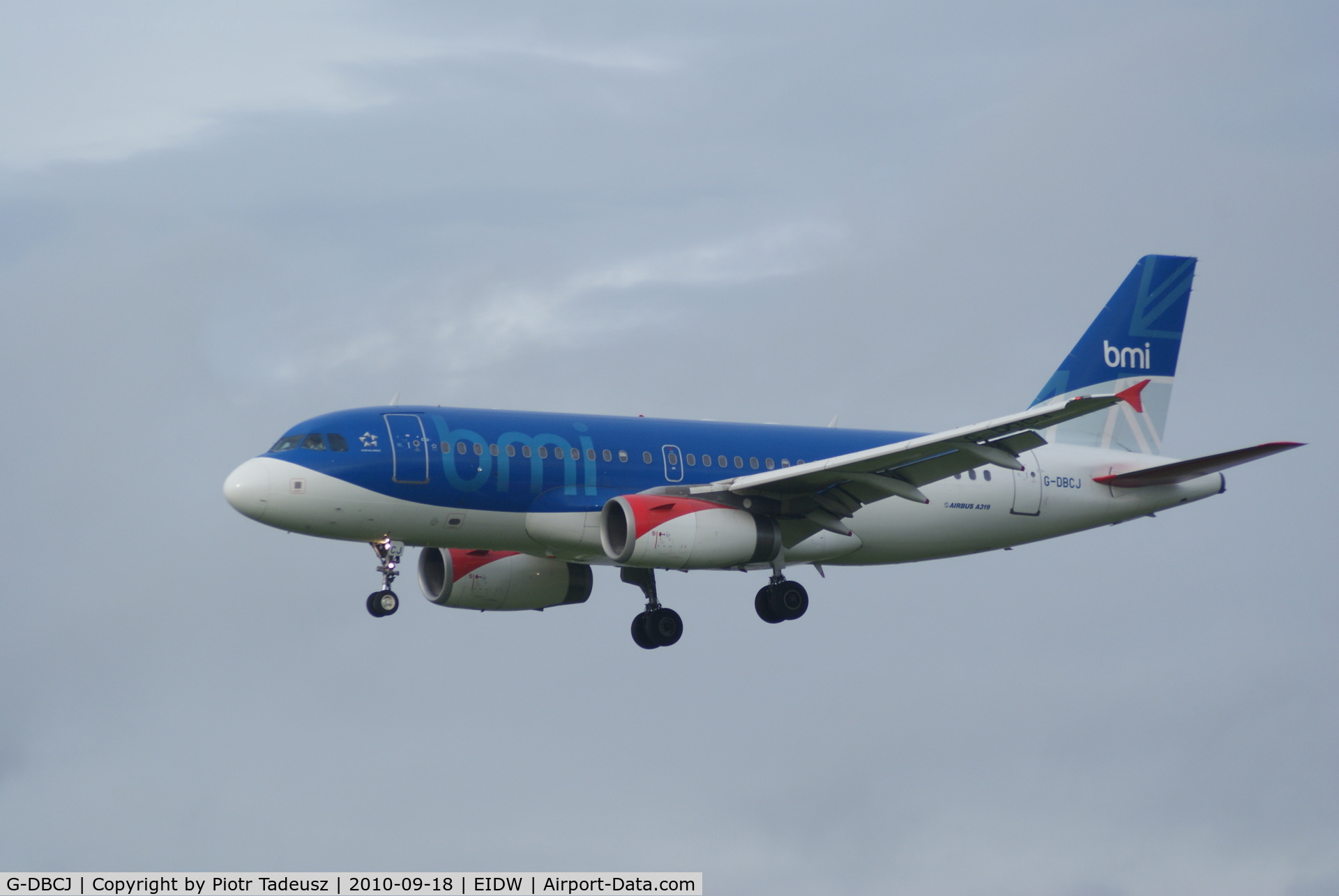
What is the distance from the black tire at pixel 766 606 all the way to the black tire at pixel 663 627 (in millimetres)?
2158

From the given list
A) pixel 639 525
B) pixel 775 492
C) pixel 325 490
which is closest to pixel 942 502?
pixel 775 492

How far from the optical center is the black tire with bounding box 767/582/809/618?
129ft

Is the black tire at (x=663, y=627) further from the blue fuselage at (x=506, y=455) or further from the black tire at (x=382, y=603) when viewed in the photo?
the black tire at (x=382, y=603)

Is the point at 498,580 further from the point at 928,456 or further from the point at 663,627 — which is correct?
the point at 928,456

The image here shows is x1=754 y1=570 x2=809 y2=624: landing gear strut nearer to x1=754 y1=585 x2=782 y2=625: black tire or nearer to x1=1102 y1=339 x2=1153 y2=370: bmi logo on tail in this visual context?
x1=754 y1=585 x2=782 y2=625: black tire

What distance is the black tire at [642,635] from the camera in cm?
4069

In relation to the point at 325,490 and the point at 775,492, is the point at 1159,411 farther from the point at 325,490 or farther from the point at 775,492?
the point at 325,490

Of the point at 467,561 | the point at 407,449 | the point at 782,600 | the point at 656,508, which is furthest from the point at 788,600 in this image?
the point at 407,449

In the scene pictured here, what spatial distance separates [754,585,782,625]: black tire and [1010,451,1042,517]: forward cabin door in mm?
7135

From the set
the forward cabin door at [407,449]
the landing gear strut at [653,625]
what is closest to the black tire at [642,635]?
the landing gear strut at [653,625]

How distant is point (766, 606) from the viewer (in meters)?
39.6

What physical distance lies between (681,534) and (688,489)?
1728mm

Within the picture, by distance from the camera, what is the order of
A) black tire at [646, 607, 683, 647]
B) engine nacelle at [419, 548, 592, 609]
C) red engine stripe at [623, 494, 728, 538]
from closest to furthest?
red engine stripe at [623, 494, 728, 538], black tire at [646, 607, 683, 647], engine nacelle at [419, 548, 592, 609]

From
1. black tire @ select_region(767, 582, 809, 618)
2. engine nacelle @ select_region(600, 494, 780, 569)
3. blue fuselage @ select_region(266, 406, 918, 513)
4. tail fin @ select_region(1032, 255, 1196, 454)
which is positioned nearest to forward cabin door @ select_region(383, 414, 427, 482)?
blue fuselage @ select_region(266, 406, 918, 513)
